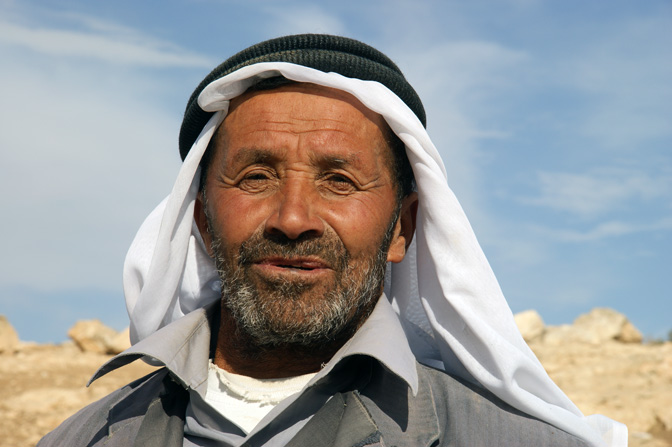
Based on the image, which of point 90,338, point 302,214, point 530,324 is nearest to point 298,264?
point 302,214

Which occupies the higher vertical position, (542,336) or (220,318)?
(542,336)

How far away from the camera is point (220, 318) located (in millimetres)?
3113

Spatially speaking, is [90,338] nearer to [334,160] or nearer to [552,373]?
[552,373]

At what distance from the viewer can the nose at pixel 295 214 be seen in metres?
2.60

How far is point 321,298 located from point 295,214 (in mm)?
328

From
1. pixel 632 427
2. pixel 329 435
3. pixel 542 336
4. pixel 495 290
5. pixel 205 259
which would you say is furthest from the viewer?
pixel 542 336

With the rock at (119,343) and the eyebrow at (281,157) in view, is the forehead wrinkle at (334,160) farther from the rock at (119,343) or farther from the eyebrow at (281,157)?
the rock at (119,343)

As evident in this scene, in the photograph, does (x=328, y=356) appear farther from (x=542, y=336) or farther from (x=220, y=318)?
(x=542, y=336)

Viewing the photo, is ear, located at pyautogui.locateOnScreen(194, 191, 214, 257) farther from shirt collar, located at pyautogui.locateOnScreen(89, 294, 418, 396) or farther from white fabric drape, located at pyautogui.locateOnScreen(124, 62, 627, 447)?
shirt collar, located at pyautogui.locateOnScreen(89, 294, 418, 396)

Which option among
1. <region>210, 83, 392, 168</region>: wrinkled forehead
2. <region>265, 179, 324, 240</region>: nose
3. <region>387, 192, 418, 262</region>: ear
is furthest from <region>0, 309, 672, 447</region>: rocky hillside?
<region>265, 179, 324, 240</region>: nose

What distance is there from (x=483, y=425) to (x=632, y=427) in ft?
20.4

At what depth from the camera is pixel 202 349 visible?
289cm

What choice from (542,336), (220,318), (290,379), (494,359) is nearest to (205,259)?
(220,318)

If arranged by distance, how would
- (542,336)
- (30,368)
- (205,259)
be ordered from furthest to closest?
(542,336), (30,368), (205,259)
